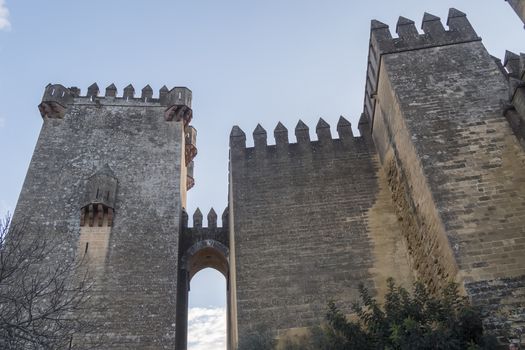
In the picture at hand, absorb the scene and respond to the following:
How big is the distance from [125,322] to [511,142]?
856 cm

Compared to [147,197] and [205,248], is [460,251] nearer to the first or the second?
[205,248]

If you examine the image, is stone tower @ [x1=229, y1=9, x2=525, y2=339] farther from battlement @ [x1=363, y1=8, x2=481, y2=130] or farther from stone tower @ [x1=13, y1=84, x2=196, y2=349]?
stone tower @ [x1=13, y1=84, x2=196, y2=349]

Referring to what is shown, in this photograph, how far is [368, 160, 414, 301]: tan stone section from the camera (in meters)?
9.55

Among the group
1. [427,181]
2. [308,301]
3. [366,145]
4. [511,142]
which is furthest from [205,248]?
[511,142]

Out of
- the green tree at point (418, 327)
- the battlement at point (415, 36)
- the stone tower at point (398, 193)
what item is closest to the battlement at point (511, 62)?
the stone tower at point (398, 193)

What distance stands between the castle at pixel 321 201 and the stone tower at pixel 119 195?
40mm

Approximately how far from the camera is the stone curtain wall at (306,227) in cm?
937

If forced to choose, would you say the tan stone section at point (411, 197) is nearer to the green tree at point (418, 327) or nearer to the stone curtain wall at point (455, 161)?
the stone curtain wall at point (455, 161)

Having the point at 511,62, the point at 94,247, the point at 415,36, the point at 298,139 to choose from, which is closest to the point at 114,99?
the point at 94,247

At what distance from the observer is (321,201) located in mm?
10805

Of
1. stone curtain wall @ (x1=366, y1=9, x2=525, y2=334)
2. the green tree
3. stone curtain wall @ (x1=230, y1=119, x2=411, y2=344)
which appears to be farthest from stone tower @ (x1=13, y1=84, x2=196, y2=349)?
stone curtain wall @ (x1=366, y1=9, x2=525, y2=334)

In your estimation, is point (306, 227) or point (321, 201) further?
Result: point (321, 201)

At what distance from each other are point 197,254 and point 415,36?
25.3 ft

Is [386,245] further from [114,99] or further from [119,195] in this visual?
[114,99]
